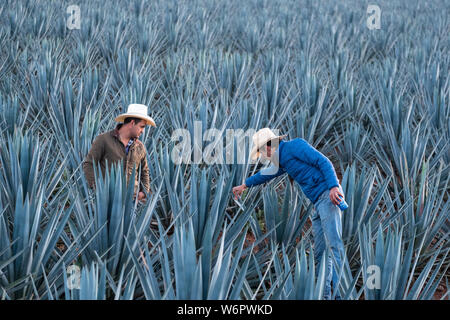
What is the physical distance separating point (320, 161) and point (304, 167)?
9 centimetres

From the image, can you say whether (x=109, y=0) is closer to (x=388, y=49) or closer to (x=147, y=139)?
(x=388, y=49)

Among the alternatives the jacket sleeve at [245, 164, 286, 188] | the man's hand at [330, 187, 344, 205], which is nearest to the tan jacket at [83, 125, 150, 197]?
the jacket sleeve at [245, 164, 286, 188]

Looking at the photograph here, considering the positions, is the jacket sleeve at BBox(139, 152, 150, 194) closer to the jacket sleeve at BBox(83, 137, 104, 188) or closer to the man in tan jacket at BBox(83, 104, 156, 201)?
the man in tan jacket at BBox(83, 104, 156, 201)

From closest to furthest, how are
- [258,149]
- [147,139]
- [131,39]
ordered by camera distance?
[258,149] → [147,139] → [131,39]

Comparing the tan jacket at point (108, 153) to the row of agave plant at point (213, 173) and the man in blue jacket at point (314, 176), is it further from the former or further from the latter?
the man in blue jacket at point (314, 176)

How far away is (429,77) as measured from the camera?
395 cm

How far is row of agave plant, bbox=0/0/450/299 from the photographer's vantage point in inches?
54.9

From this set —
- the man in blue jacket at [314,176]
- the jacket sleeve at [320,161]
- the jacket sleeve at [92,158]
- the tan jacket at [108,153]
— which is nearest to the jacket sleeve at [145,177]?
the tan jacket at [108,153]

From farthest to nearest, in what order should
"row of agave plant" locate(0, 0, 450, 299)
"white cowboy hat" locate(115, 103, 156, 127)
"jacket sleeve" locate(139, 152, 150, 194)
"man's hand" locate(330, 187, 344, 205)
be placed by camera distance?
"jacket sleeve" locate(139, 152, 150, 194)
"white cowboy hat" locate(115, 103, 156, 127)
"man's hand" locate(330, 187, 344, 205)
"row of agave plant" locate(0, 0, 450, 299)

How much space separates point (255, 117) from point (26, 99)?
1718 mm

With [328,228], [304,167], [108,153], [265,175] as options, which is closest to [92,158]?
[108,153]

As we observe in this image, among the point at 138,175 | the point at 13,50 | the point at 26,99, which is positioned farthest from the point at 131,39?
the point at 138,175

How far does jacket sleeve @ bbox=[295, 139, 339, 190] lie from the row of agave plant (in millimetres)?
177

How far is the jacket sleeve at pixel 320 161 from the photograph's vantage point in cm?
181
